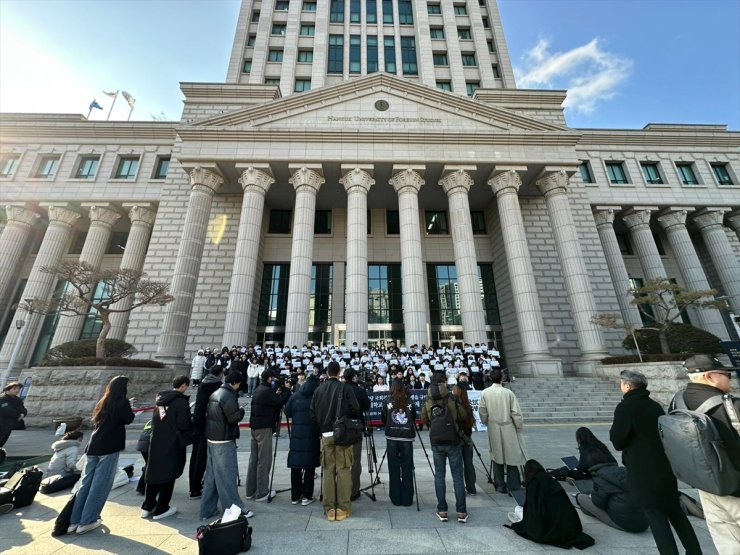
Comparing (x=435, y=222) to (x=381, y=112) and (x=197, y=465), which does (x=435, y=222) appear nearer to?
(x=381, y=112)

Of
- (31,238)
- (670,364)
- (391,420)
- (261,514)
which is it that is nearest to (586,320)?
(670,364)

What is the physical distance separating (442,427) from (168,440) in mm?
4480

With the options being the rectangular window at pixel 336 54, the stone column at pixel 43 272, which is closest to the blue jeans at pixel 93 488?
the stone column at pixel 43 272

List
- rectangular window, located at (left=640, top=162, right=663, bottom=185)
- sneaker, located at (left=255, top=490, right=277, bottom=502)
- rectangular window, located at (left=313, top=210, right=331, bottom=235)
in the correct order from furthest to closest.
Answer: rectangular window, located at (left=640, top=162, right=663, bottom=185), rectangular window, located at (left=313, top=210, right=331, bottom=235), sneaker, located at (left=255, top=490, right=277, bottom=502)

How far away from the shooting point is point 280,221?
94.7 feet

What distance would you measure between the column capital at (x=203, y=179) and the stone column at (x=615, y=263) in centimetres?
3228

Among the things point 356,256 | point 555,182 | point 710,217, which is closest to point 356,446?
point 356,256

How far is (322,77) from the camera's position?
112ft

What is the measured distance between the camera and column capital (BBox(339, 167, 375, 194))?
22625 millimetres

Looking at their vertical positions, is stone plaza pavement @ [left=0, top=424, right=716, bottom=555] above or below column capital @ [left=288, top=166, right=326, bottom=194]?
below

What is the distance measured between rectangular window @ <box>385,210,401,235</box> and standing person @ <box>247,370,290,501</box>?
78.5 feet

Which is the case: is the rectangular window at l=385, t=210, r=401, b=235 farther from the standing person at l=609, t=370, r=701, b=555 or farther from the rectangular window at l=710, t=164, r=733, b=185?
the rectangular window at l=710, t=164, r=733, b=185

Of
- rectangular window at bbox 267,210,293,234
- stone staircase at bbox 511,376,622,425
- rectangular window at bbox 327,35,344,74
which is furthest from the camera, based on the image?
rectangular window at bbox 327,35,344,74

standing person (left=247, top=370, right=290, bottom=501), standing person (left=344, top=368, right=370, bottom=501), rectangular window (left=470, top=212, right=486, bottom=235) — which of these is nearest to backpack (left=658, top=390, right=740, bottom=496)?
standing person (left=344, top=368, right=370, bottom=501)
